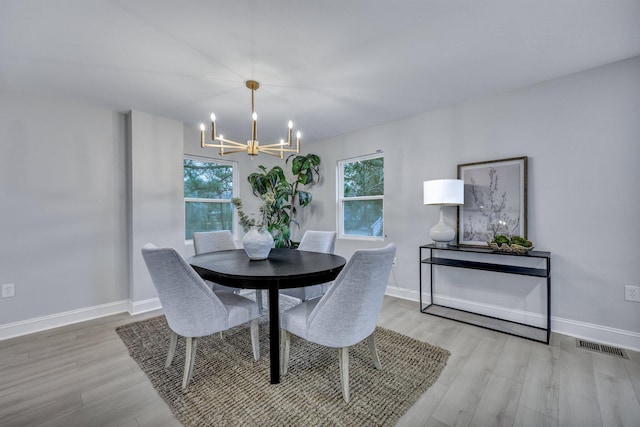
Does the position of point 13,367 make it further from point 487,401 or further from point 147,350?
point 487,401

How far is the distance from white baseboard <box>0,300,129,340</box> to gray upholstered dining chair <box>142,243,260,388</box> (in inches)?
75.7

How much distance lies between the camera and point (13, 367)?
6.66 ft

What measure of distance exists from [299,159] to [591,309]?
12.1ft

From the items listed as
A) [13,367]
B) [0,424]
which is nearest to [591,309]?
[0,424]

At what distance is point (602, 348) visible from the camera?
7.20 ft

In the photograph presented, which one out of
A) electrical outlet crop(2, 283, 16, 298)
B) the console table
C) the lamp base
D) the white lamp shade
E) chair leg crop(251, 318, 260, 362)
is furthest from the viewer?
the lamp base

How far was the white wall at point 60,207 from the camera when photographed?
2.59 metres

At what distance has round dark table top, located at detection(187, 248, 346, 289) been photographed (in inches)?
66.6

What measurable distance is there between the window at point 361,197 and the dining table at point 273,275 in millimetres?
1946

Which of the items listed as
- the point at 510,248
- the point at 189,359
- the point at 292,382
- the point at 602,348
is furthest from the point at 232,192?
the point at 602,348

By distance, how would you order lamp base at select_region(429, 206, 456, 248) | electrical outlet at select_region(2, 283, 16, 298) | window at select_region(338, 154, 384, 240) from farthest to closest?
window at select_region(338, 154, 384, 240)
lamp base at select_region(429, 206, 456, 248)
electrical outlet at select_region(2, 283, 16, 298)

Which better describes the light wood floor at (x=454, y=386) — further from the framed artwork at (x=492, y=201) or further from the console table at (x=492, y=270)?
the framed artwork at (x=492, y=201)

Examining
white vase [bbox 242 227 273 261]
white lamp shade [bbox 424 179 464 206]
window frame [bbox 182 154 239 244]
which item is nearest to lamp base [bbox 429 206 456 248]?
white lamp shade [bbox 424 179 464 206]

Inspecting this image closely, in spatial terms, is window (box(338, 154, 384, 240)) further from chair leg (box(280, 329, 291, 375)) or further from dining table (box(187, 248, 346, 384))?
chair leg (box(280, 329, 291, 375))
